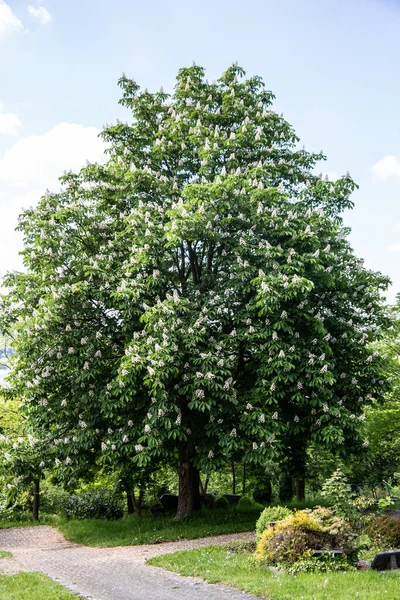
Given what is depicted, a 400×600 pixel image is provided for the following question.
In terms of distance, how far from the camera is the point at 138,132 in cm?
1992

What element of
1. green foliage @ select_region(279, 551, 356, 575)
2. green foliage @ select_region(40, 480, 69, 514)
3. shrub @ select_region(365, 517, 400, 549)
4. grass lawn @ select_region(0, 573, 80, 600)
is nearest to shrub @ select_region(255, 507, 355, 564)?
green foliage @ select_region(279, 551, 356, 575)

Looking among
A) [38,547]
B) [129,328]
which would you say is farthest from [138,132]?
[38,547]

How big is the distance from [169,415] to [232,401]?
72.4 inches

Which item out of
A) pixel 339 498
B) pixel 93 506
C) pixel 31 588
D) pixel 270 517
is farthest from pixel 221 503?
pixel 31 588

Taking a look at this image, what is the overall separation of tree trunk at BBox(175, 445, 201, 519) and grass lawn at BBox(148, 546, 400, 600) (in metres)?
6.61

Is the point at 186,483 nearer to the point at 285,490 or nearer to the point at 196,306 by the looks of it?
the point at 196,306

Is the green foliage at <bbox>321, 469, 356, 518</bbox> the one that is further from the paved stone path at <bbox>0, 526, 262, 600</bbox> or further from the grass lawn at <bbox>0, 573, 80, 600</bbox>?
the grass lawn at <bbox>0, 573, 80, 600</bbox>

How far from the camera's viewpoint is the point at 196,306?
16031 millimetres

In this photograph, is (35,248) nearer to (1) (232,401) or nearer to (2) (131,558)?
(1) (232,401)

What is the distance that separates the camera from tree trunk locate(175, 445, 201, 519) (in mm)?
18609

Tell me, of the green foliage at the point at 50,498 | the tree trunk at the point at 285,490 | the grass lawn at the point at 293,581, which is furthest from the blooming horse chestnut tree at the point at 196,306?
the green foliage at the point at 50,498

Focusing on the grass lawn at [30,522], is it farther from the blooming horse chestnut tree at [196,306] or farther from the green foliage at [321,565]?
the green foliage at [321,565]

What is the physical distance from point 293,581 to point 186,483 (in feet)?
32.0

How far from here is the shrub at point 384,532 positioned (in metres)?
11.8
